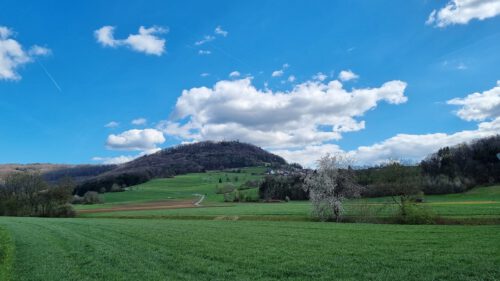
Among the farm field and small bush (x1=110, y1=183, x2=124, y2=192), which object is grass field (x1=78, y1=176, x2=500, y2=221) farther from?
small bush (x1=110, y1=183, x2=124, y2=192)

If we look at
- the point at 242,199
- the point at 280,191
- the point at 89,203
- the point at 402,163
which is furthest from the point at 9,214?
the point at 402,163

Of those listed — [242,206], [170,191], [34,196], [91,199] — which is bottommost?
[242,206]

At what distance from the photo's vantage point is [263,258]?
19797mm

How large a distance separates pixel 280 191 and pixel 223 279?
108051 millimetres

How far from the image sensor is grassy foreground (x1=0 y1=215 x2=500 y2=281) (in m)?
16.2

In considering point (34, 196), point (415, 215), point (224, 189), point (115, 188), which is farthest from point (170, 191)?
point (415, 215)

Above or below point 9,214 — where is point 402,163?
above

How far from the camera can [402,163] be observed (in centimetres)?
5844

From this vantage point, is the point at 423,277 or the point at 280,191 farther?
the point at 280,191

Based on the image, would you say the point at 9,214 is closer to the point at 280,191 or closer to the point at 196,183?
the point at 280,191

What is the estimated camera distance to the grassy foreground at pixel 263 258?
16.2 m

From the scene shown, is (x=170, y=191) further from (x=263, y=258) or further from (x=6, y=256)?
(x=263, y=258)

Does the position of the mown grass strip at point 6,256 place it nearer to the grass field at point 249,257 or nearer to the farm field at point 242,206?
the grass field at point 249,257

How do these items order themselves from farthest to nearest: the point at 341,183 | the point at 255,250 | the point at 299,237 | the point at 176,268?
the point at 341,183
the point at 299,237
the point at 255,250
the point at 176,268
